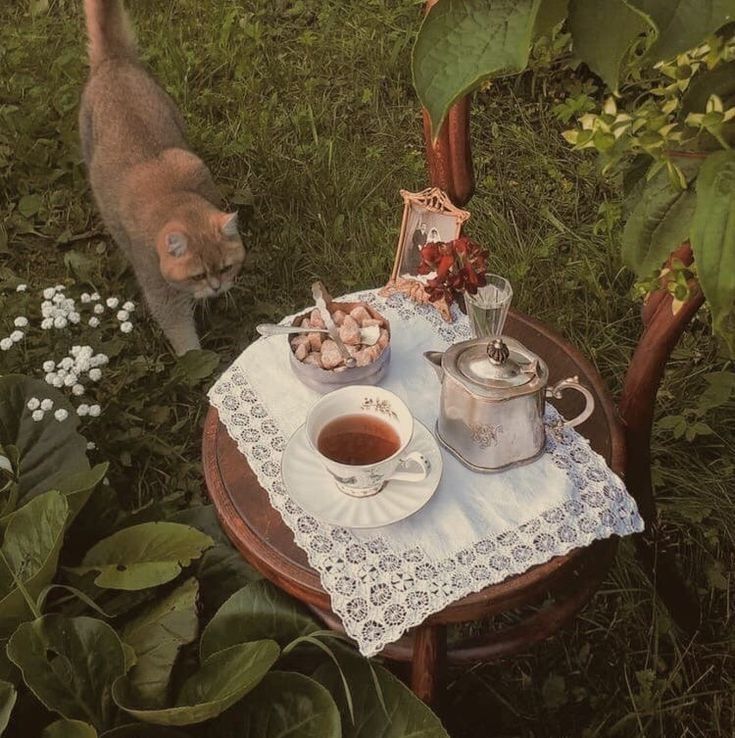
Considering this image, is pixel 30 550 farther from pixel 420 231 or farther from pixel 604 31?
pixel 604 31

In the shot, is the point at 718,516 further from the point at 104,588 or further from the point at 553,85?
the point at 553,85

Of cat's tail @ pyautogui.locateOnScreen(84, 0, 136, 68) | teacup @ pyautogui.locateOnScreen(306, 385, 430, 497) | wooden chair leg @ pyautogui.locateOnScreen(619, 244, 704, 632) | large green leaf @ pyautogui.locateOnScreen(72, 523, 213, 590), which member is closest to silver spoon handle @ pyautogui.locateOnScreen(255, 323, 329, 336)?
teacup @ pyautogui.locateOnScreen(306, 385, 430, 497)

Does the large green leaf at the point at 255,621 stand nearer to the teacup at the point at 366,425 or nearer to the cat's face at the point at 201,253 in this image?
the teacup at the point at 366,425

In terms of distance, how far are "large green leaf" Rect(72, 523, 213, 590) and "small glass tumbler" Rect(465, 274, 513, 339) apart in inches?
22.6

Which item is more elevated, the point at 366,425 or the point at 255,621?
the point at 366,425

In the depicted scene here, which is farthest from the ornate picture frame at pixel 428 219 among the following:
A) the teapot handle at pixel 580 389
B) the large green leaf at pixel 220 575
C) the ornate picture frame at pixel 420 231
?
the large green leaf at pixel 220 575

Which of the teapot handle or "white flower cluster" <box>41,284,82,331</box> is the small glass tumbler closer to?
the teapot handle

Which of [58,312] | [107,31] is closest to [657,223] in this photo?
[58,312]

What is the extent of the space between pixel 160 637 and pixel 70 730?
0.20m

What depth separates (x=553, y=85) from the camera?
119 inches

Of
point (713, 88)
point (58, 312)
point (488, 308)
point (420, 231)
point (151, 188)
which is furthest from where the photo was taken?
point (151, 188)

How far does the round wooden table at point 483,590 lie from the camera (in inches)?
43.2

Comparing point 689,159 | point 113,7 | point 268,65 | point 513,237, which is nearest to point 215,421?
point 689,159

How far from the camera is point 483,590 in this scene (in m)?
1.08
